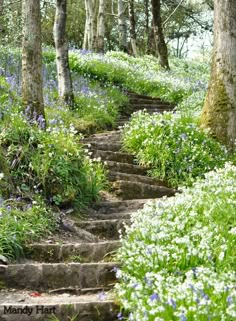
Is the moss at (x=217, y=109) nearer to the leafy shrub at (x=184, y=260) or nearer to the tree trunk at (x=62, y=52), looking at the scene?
the tree trunk at (x=62, y=52)

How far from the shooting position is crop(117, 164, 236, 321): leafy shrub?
3.93 m

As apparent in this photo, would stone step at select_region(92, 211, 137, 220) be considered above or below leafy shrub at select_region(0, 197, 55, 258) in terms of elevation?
below

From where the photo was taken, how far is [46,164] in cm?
743

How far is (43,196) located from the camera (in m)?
7.43

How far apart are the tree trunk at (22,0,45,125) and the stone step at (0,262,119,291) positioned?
3.28 metres

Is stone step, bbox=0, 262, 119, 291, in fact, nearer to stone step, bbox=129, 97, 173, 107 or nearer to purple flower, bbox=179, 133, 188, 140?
purple flower, bbox=179, 133, 188, 140

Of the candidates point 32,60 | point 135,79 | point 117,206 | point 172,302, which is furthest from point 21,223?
Answer: point 135,79

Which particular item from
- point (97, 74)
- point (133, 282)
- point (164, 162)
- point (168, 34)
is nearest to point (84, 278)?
point (133, 282)

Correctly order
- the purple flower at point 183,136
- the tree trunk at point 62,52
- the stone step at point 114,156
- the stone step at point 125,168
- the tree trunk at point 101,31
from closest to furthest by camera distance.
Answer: the stone step at point 125,168 → the purple flower at point 183,136 → the stone step at point 114,156 → the tree trunk at point 62,52 → the tree trunk at point 101,31

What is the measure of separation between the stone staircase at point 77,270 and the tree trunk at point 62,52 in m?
3.61

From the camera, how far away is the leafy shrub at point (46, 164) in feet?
24.4

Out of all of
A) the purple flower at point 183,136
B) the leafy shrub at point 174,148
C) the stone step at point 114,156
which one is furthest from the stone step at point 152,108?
the purple flower at point 183,136

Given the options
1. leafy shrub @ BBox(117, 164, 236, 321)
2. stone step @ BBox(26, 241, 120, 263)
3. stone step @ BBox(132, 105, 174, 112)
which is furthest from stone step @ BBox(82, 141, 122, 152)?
stone step @ BBox(132, 105, 174, 112)

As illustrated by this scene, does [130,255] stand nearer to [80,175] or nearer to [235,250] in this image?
[235,250]
